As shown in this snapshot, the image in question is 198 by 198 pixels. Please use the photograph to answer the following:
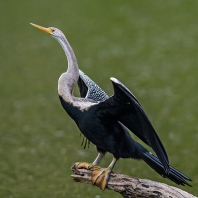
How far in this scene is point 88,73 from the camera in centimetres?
1955

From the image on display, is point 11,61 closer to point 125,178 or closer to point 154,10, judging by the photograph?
→ point 154,10

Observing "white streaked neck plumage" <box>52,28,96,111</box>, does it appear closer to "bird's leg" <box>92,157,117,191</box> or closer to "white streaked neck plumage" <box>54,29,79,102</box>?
"white streaked neck plumage" <box>54,29,79,102</box>

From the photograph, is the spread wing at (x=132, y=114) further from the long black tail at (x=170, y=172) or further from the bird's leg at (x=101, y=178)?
the bird's leg at (x=101, y=178)

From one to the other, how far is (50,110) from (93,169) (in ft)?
29.0

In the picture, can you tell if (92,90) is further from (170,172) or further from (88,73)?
(88,73)

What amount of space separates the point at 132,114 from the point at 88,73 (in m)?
12.6

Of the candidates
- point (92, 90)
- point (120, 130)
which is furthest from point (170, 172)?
point (92, 90)

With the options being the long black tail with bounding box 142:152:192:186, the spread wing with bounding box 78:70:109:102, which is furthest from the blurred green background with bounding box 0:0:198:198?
the long black tail with bounding box 142:152:192:186

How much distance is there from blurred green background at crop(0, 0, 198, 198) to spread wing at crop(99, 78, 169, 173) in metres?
2.60

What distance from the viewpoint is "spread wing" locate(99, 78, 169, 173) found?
6.58 meters

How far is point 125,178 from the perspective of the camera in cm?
696

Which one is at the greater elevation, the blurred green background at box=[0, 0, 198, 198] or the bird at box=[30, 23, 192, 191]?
the blurred green background at box=[0, 0, 198, 198]

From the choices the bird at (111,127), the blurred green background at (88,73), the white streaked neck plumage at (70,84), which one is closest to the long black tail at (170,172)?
the bird at (111,127)

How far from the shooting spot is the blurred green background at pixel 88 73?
11.1 meters
